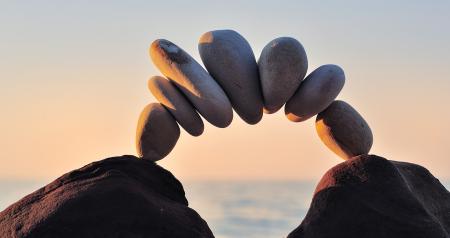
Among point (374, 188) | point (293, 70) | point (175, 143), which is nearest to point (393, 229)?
point (374, 188)

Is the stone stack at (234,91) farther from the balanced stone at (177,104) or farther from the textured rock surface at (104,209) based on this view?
the textured rock surface at (104,209)

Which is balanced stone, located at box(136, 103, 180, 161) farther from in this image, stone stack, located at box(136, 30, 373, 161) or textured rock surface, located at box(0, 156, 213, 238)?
textured rock surface, located at box(0, 156, 213, 238)

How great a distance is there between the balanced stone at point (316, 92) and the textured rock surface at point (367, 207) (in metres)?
0.49

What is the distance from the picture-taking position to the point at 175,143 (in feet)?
18.8

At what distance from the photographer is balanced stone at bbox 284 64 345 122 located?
575 centimetres

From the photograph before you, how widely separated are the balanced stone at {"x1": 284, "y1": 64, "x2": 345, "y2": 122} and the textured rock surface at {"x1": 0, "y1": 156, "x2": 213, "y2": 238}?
1.20 m

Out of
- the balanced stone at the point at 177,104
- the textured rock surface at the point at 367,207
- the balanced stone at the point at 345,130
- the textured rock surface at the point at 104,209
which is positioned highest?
the balanced stone at the point at 177,104

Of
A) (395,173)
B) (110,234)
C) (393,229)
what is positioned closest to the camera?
(110,234)

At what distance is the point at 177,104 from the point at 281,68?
83 centimetres

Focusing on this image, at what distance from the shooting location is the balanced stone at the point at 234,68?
571 centimetres

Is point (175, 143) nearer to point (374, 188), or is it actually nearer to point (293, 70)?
point (293, 70)

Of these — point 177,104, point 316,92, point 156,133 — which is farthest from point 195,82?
point 316,92

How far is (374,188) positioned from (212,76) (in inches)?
58.7

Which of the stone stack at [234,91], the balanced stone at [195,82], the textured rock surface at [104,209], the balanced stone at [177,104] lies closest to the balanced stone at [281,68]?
the stone stack at [234,91]
